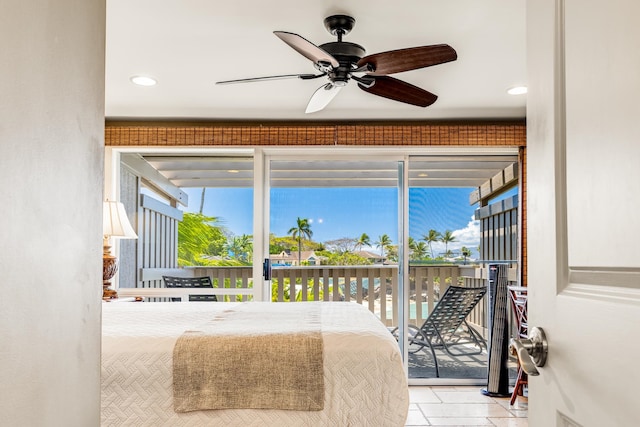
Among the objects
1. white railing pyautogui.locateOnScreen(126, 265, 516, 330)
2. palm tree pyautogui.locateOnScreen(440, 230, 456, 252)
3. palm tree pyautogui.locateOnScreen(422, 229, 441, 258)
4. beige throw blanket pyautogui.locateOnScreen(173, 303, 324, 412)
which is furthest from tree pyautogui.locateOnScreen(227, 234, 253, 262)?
beige throw blanket pyautogui.locateOnScreen(173, 303, 324, 412)

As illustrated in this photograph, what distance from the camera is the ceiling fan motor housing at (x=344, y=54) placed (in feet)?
9.15

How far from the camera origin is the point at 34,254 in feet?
2.28

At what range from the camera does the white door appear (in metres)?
0.70

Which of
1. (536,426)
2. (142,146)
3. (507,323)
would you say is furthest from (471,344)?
(536,426)

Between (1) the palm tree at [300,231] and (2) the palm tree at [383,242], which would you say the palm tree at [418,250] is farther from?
(1) the palm tree at [300,231]

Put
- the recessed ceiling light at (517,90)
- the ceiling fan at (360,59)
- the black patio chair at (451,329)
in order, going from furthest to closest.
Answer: the black patio chair at (451,329), the recessed ceiling light at (517,90), the ceiling fan at (360,59)

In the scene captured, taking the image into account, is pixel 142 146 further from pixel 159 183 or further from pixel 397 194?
pixel 397 194

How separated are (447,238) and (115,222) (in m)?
2.79

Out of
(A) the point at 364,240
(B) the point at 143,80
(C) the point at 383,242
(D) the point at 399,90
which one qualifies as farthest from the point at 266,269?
(D) the point at 399,90

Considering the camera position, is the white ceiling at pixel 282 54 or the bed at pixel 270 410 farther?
the white ceiling at pixel 282 54

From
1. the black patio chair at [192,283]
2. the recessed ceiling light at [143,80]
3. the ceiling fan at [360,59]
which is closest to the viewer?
the ceiling fan at [360,59]

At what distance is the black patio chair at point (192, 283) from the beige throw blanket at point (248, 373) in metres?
2.60

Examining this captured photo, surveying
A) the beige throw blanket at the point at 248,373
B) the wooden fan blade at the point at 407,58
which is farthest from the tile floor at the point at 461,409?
the wooden fan blade at the point at 407,58

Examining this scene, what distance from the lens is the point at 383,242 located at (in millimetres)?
4891
